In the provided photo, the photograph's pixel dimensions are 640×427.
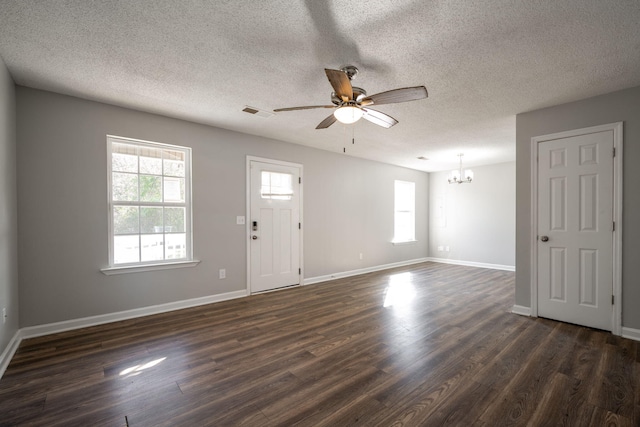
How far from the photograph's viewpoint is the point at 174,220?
3.89 meters

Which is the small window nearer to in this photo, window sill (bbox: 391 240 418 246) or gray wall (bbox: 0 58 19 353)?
gray wall (bbox: 0 58 19 353)

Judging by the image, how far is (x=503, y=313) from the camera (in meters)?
3.63

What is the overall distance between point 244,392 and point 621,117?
4.42 metres

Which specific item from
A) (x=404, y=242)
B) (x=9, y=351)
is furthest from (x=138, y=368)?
(x=404, y=242)

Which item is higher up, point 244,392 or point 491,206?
point 491,206

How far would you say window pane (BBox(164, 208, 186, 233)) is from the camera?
3.83m

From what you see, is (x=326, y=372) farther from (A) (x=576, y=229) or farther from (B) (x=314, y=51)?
(A) (x=576, y=229)

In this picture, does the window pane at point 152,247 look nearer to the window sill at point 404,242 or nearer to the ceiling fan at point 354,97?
the ceiling fan at point 354,97

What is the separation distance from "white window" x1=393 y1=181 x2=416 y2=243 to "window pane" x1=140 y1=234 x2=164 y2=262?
5.25 metres

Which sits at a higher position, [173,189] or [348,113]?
[348,113]

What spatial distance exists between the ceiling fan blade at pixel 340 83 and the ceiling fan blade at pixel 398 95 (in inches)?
7.2

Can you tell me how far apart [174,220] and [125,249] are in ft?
2.13

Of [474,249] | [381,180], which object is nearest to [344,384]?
[381,180]

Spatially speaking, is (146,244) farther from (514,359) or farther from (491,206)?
(491,206)
